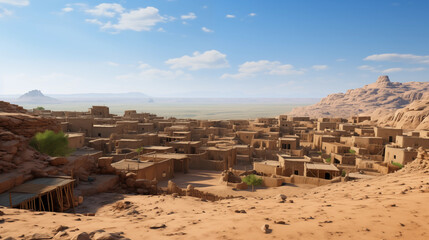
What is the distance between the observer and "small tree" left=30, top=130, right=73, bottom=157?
46.2 feet

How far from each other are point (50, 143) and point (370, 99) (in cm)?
16725

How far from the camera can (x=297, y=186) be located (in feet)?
73.4

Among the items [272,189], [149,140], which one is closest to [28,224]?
[272,189]

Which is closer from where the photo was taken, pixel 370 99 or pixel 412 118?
pixel 412 118

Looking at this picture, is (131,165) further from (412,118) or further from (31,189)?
(412,118)

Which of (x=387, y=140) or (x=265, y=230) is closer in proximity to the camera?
(x=265, y=230)

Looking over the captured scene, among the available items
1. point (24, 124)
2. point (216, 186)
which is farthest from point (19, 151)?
point (216, 186)

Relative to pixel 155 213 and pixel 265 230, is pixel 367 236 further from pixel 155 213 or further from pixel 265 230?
pixel 155 213

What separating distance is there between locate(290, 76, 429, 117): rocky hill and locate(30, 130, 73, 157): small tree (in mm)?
135632

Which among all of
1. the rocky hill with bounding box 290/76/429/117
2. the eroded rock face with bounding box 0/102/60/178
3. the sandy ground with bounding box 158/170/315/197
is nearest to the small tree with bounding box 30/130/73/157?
the eroded rock face with bounding box 0/102/60/178

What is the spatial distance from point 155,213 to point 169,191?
21.9 feet

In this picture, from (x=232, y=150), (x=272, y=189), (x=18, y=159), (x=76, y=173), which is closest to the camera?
(x=18, y=159)

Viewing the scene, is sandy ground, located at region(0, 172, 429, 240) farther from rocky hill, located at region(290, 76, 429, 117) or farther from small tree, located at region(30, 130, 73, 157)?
rocky hill, located at region(290, 76, 429, 117)

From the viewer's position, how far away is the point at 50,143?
48.2ft
